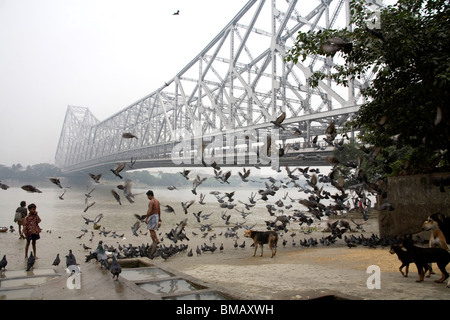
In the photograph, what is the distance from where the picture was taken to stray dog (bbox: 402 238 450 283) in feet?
14.8

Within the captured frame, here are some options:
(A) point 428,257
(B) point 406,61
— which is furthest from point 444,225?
(B) point 406,61

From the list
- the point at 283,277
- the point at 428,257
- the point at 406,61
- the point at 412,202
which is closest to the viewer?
the point at 428,257

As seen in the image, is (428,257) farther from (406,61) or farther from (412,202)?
(412,202)

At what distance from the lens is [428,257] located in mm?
4609

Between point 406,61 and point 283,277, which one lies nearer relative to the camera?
point 283,277

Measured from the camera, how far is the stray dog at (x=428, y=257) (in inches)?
178

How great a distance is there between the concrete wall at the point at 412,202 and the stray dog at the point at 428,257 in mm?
3608

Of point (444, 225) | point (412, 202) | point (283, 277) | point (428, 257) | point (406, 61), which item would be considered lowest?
point (283, 277)

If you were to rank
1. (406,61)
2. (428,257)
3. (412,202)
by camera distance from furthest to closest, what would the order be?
(412,202) → (406,61) → (428,257)

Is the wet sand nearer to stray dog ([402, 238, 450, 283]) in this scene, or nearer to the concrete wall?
stray dog ([402, 238, 450, 283])

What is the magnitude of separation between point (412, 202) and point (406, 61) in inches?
144

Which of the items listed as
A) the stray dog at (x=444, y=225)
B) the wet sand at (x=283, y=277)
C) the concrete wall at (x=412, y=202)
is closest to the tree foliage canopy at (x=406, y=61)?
the concrete wall at (x=412, y=202)

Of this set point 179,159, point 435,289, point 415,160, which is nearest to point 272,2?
point 179,159
